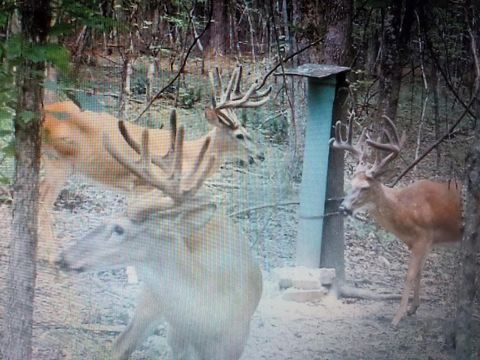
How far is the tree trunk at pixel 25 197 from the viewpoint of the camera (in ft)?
5.15

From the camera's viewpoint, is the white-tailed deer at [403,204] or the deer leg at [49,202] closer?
the white-tailed deer at [403,204]

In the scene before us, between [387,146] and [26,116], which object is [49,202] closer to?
[26,116]

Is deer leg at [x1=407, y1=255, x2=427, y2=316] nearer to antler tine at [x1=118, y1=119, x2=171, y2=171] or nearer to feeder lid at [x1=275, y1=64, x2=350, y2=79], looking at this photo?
feeder lid at [x1=275, y1=64, x2=350, y2=79]

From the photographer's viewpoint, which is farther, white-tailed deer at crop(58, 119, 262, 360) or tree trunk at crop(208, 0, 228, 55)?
tree trunk at crop(208, 0, 228, 55)

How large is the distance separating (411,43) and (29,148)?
82cm

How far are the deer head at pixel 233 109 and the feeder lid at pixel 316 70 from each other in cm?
7

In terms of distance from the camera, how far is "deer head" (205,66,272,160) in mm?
1580

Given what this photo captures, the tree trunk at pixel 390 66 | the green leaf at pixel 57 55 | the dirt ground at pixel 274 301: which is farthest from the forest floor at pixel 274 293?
the green leaf at pixel 57 55

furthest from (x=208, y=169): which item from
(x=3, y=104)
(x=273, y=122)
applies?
(x=3, y=104)

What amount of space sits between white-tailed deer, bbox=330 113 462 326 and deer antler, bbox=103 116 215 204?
28 cm

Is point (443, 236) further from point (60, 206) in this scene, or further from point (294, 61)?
point (60, 206)

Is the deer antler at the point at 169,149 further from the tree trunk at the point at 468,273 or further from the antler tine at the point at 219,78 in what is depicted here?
the tree trunk at the point at 468,273

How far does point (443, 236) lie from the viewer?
1553 mm

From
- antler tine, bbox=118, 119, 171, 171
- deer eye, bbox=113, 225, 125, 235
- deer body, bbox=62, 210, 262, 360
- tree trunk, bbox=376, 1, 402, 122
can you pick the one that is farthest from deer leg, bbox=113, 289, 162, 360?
tree trunk, bbox=376, 1, 402, 122
